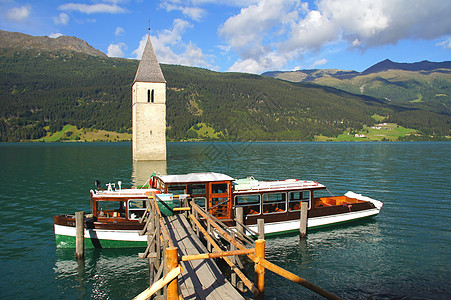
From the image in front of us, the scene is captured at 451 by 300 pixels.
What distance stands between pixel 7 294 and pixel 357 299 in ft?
53.8

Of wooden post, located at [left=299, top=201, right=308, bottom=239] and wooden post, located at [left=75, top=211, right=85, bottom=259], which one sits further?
wooden post, located at [left=299, top=201, right=308, bottom=239]

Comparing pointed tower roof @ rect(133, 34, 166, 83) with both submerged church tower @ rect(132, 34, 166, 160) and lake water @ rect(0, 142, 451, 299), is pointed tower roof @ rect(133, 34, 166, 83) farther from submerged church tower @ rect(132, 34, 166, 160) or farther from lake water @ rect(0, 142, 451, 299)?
lake water @ rect(0, 142, 451, 299)

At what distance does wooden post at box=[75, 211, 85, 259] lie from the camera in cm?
1875

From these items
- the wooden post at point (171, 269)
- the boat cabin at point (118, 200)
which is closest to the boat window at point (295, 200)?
the boat cabin at point (118, 200)

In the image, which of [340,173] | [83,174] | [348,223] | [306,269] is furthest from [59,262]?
[340,173]

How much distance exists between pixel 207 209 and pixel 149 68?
64202 mm

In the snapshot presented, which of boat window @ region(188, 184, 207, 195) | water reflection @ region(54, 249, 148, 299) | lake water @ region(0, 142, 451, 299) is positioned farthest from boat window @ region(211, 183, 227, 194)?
water reflection @ region(54, 249, 148, 299)

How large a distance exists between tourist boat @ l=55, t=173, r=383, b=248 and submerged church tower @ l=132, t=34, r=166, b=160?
173ft

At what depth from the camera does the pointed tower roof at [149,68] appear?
7712 centimetres

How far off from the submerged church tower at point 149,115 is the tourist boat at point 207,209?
52.7 m

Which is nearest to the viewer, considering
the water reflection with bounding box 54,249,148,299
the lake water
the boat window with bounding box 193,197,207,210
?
the water reflection with bounding box 54,249,148,299

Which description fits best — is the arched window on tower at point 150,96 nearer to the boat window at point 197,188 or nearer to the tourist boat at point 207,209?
the tourist boat at point 207,209

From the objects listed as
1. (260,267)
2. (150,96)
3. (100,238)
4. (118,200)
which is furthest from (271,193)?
(150,96)

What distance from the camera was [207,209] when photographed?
2211cm
